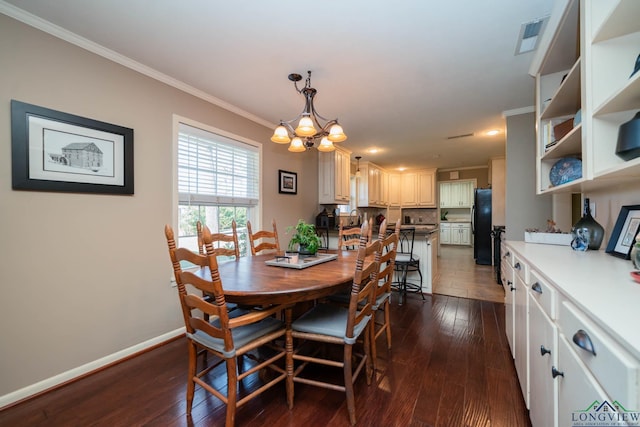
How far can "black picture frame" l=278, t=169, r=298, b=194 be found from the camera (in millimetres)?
3791

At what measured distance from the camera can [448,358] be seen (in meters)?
2.04

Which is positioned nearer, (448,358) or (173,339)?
(448,358)

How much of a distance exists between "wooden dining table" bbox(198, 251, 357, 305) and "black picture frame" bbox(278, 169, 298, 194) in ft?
6.25

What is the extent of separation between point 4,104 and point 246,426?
7.83 ft

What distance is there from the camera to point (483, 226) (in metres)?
5.66

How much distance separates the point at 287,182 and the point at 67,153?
8.08 feet

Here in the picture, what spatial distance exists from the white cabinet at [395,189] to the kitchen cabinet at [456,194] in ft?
4.99

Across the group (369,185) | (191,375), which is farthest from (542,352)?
(369,185)

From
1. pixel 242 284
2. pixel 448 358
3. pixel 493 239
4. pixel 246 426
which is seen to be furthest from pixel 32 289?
pixel 493 239

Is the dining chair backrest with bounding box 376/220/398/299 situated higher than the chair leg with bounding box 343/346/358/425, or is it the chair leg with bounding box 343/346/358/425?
the dining chair backrest with bounding box 376/220/398/299

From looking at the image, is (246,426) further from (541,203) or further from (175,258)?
(541,203)

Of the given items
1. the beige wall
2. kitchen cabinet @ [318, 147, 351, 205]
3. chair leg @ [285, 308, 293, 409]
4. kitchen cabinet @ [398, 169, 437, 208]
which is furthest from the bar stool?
kitchen cabinet @ [398, 169, 437, 208]

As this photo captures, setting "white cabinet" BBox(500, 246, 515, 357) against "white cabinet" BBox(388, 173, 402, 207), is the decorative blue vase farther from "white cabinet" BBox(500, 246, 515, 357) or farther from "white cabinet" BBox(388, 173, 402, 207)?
"white cabinet" BBox(388, 173, 402, 207)

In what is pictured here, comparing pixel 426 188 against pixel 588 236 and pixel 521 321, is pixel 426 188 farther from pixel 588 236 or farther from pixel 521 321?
pixel 521 321
